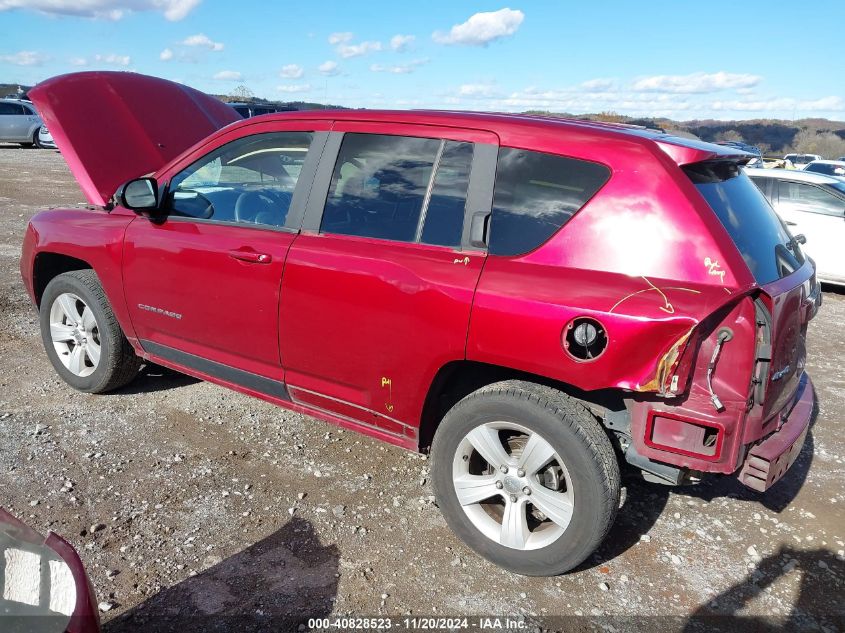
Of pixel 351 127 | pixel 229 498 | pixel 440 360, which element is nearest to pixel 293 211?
pixel 351 127

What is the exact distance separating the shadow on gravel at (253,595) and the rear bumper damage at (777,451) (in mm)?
1776

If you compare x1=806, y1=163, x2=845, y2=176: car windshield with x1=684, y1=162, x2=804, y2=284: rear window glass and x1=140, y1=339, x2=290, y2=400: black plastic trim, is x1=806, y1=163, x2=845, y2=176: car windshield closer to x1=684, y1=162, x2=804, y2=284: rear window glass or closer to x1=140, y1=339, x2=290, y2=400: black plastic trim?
x1=684, y1=162, x2=804, y2=284: rear window glass

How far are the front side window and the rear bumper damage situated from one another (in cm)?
153

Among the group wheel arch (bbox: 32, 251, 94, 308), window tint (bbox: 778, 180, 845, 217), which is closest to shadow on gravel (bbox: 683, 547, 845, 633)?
wheel arch (bbox: 32, 251, 94, 308)

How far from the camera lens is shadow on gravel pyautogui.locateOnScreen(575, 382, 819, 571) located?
3299mm

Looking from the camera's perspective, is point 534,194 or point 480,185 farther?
point 480,185

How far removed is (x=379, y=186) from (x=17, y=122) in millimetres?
27083

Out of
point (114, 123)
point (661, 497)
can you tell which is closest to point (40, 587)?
point (661, 497)

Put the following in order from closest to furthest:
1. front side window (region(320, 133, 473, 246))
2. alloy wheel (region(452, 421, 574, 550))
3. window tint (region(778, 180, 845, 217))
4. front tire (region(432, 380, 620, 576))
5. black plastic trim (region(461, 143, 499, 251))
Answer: front tire (region(432, 380, 620, 576))
alloy wheel (region(452, 421, 574, 550))
black plastic trim (region(461, 143, 499, 251))
front side window (region(320, 133, 473, 246))
window tint (region(778, 180, 845, 217))

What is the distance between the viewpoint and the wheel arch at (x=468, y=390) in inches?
112

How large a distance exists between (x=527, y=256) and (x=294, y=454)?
1.91 metres

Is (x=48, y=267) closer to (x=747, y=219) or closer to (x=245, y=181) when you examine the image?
(x=245, y=181)

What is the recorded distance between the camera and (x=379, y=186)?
333cm

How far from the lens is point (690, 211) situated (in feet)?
8.55
